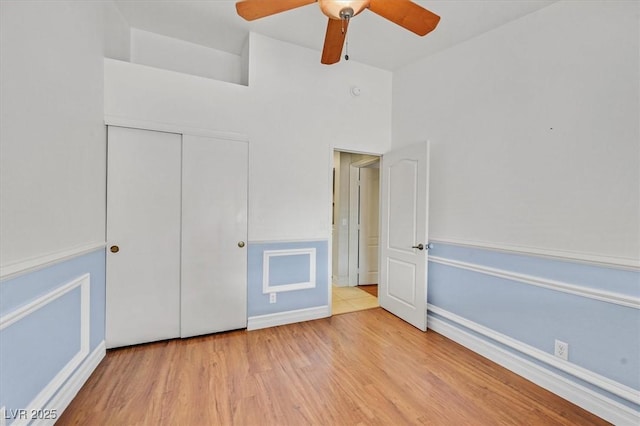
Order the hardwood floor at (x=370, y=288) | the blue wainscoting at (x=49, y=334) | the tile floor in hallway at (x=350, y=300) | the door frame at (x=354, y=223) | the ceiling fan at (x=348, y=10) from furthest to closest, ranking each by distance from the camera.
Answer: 1. the door frame at (x=354, y=223)
2. the hardwood floor at (x=370, y=288)
3. the tile floor in hallway at (x=350, y=300)
4. the ceiling fan at (x=348, y=10)
5. the blue wainscoting at (x=49, y=334)

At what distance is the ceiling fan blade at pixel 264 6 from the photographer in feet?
4.81

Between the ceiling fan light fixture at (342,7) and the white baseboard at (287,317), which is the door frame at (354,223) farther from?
the ceiling fan light fixture at (342,7)

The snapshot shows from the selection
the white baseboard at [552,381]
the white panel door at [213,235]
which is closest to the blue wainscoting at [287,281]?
the white panel door at [213,235]

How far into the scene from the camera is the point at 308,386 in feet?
6.34

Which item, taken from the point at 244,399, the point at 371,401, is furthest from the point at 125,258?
the point at 371,401

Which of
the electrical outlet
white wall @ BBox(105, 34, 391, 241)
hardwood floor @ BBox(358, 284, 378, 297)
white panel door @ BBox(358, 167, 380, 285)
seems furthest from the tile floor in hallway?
the electrical outlet

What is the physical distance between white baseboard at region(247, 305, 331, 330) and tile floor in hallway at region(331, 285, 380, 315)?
0.72 feet

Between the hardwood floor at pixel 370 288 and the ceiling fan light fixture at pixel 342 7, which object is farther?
the hardwood floor at pixel 370 288

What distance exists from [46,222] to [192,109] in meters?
1.51

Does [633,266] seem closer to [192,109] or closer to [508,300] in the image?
[508,300]

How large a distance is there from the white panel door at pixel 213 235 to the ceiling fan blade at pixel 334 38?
125 cm

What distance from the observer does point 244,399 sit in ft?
5.90

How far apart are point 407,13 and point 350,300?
3.25 m

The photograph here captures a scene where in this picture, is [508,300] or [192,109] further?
[192,109]
